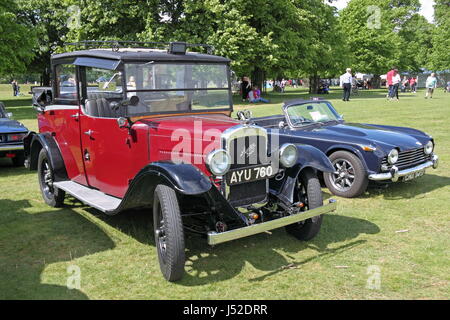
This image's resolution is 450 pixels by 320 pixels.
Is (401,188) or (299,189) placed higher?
(299,189)

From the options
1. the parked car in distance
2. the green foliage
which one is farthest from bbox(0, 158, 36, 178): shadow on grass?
the green foliage

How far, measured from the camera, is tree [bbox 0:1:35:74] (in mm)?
23844

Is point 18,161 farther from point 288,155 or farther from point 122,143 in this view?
point 288,155

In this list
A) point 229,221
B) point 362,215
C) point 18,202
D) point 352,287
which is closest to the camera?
point 352,287

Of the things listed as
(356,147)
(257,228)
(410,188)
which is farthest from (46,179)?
(410,188)

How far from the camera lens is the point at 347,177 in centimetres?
670

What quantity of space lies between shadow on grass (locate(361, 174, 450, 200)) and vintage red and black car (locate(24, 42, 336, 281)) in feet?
8.09

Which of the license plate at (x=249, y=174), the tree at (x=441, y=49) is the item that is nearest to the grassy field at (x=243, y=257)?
the license plate at (x=249, y=174)

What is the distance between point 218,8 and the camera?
77.6ft

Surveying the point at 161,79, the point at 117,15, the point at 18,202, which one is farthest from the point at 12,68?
the point at 161,79

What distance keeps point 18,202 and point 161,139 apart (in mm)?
3464

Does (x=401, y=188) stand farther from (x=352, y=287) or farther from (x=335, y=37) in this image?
(x=335, y=37)

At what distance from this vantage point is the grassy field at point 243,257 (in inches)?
147

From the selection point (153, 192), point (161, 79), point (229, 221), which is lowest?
point (229, 221)
